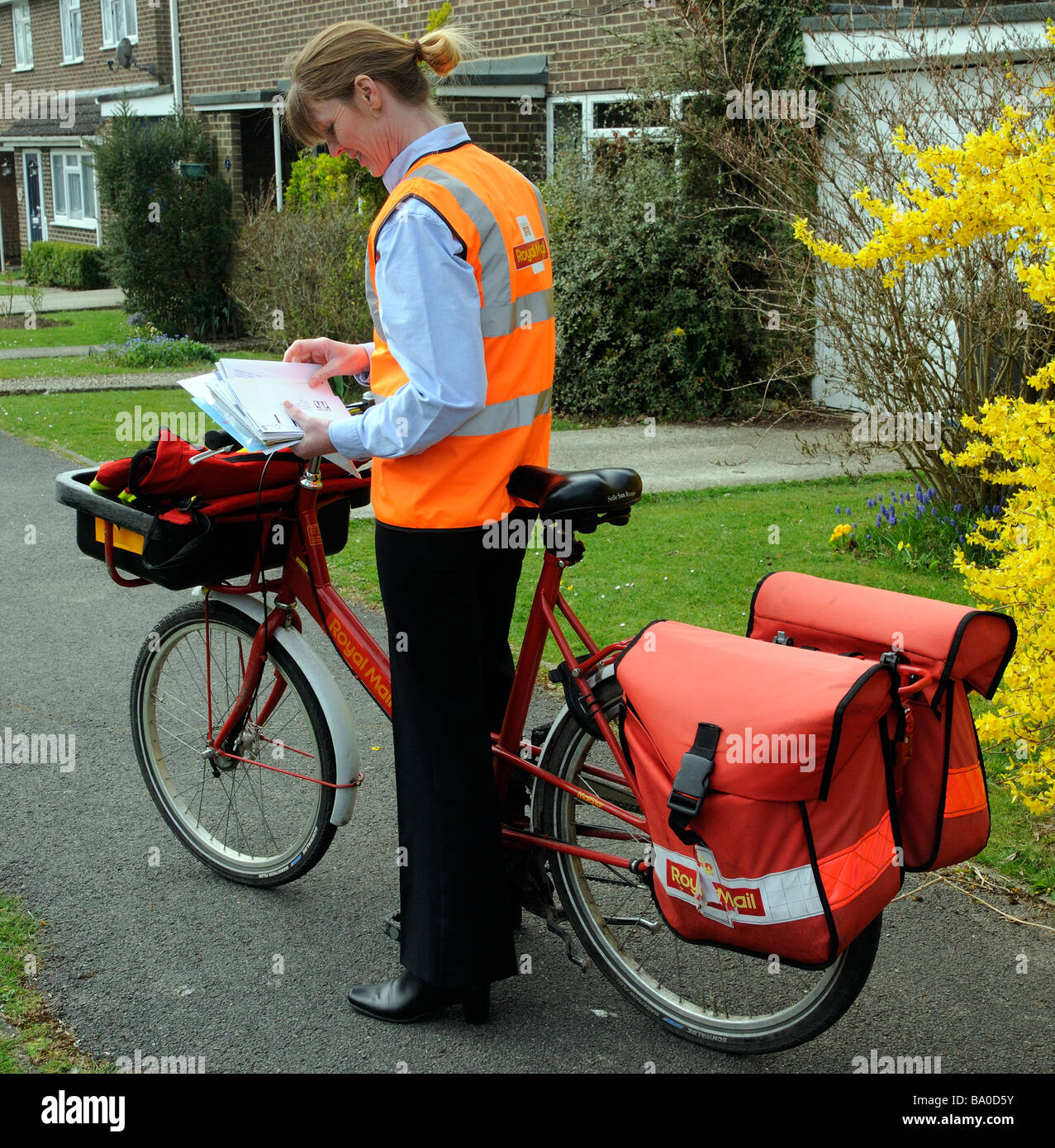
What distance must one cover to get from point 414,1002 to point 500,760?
0.62 metres

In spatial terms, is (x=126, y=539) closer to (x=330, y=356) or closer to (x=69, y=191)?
(x=330, y=356)

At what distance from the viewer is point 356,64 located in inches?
102

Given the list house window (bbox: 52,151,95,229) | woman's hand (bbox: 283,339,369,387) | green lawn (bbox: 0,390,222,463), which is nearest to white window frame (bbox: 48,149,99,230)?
house window (bbox: 52,151,95,229)

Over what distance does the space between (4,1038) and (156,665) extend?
1.17 metres

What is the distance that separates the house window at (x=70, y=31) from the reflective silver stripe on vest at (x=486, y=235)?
87.7 feet

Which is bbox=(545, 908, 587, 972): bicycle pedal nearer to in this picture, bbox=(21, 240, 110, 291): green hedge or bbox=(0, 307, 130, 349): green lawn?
bbox=(0, 307, 130, 349): green lawn

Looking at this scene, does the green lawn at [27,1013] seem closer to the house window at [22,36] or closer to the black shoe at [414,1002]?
the black shoe at [414,1002]

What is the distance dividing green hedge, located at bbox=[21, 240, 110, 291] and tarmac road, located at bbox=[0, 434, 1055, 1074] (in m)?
22.5

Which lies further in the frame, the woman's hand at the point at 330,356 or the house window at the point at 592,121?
the house window at the point at 592,121

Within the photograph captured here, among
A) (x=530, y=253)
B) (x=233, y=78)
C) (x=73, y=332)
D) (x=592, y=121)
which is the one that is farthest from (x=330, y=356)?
(x=233, y=78)

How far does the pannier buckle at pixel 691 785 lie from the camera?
2.35 meters

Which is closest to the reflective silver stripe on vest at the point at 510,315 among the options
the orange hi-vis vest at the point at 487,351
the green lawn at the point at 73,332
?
the orange hi-vis vest at the point at 487,351

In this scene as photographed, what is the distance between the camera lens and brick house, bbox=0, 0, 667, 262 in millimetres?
12805
